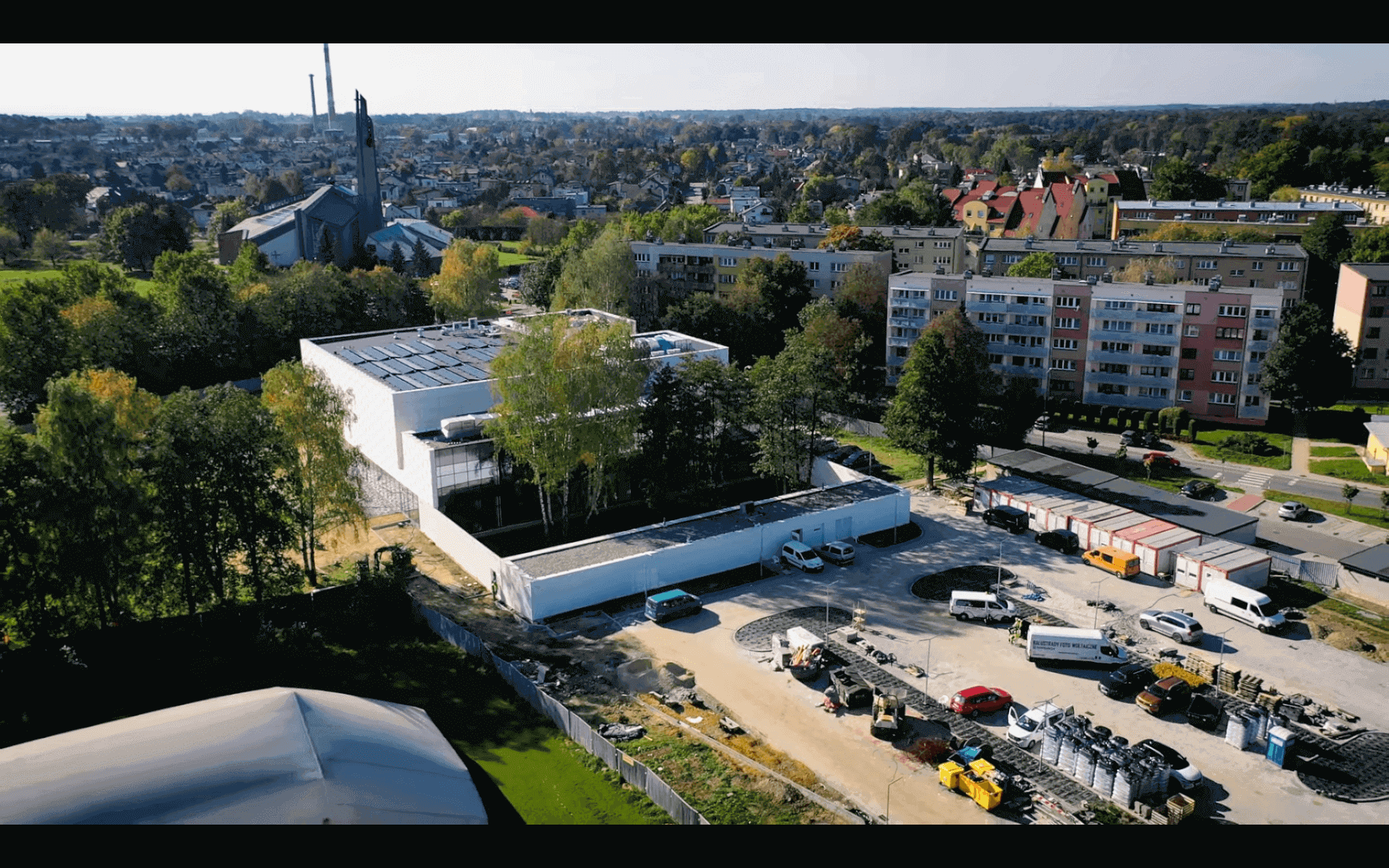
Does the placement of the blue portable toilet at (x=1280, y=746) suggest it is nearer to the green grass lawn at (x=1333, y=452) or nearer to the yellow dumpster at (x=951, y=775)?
the yellow dumpster at (x=951, y=775)

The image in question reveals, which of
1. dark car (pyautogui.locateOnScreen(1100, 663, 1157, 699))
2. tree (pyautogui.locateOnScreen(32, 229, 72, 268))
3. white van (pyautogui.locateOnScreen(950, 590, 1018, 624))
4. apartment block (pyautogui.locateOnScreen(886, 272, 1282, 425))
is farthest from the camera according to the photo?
tree (pyautogui.locateOnScreen(32, 229, 72, 268))

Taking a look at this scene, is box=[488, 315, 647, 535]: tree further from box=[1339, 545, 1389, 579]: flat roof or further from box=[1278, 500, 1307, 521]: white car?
box=[1278, 500, 1307, 521]: white car

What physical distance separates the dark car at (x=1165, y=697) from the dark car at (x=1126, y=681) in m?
0.21

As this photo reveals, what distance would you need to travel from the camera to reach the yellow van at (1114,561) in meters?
16.6

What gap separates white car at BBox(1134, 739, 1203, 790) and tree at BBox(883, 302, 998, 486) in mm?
8640

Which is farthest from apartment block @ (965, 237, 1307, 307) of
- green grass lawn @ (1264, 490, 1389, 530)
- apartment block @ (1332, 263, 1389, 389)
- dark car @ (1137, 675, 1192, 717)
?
dark car @ (1137, 675, 1192, 717)

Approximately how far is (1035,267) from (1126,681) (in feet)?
66.1

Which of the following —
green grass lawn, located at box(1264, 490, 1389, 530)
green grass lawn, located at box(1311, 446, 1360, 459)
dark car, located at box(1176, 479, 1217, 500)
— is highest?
green grass lawn, located at box(1311, 446, 1360, 459)

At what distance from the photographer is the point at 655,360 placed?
67.5 feet

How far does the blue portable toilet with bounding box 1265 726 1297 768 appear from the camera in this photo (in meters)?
11.6

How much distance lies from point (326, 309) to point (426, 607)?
19.5 meters

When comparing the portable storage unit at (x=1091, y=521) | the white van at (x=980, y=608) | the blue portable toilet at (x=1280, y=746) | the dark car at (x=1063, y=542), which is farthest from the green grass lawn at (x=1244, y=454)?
the blue portable toilet at (x=1280, y=746)
